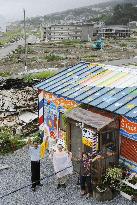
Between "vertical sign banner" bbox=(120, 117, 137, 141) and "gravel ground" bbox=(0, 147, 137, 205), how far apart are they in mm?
2254

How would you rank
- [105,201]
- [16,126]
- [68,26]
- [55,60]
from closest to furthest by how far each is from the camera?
[105,201] < [16,126] < [55,60] < [68,26]

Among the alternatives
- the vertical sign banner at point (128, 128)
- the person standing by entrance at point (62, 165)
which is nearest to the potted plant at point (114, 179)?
the vertical sign banner at point (128, 128)

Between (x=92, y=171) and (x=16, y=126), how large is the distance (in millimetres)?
8137

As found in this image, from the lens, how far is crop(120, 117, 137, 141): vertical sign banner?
1398 cm

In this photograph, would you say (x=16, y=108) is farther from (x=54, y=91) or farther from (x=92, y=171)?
(x=92, y=171)

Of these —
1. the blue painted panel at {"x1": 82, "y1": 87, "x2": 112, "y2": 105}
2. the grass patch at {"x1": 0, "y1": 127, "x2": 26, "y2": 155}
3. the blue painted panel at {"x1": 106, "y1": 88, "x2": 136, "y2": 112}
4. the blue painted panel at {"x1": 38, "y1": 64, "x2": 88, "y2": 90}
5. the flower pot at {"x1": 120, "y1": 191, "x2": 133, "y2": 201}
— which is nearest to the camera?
the flower pot at {"x1": 120, "y1": 191, "x2": 133, "y2": 201}

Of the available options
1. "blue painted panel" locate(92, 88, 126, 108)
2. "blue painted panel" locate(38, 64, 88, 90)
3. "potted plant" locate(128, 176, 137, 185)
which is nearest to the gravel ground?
"potted plant" locate(128, 176, 137, 185)

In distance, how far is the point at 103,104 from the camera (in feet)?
49.6

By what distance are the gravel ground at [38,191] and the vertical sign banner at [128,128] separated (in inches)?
88.8

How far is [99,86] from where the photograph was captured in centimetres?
1680

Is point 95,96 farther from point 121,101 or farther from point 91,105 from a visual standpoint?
point 121,101

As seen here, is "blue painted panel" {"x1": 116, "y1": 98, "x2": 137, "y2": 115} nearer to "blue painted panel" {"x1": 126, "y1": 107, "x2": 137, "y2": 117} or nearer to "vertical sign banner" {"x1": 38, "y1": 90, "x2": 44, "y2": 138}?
"blue painted panel" {"x1": 126, "y1": 107, "x2": 137, "y2": 117}

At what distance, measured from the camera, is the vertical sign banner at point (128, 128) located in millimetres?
→ 13977

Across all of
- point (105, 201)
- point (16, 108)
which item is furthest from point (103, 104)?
point (16, 108)
